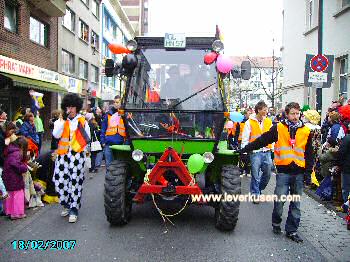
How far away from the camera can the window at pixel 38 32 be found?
1933 cm

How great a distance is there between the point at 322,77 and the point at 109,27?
34566mm

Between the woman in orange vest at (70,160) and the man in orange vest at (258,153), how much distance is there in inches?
126

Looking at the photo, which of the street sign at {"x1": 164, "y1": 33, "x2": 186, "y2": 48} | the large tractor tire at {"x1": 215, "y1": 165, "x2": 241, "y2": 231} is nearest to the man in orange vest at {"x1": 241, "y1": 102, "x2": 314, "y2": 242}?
the large tractor tire at {"x1": 215, "y1": 165, "x2": 241, "y2": 231}

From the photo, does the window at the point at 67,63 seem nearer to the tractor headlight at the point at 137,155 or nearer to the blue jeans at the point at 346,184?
the tractor headlight at the point at 137,155

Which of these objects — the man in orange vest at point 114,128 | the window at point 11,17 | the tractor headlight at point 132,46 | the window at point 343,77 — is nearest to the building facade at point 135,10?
the window at point 11,17

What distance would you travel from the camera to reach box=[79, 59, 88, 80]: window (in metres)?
29.2

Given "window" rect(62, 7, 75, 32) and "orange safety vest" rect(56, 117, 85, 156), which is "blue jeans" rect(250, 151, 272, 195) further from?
"window" rect(62, 7, 75, 32)

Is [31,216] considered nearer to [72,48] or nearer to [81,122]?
[81,122]

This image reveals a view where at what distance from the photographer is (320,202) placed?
311 inches

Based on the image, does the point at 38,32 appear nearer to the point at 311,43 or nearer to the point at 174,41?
the point at 311,43

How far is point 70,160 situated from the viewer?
6395 mm
